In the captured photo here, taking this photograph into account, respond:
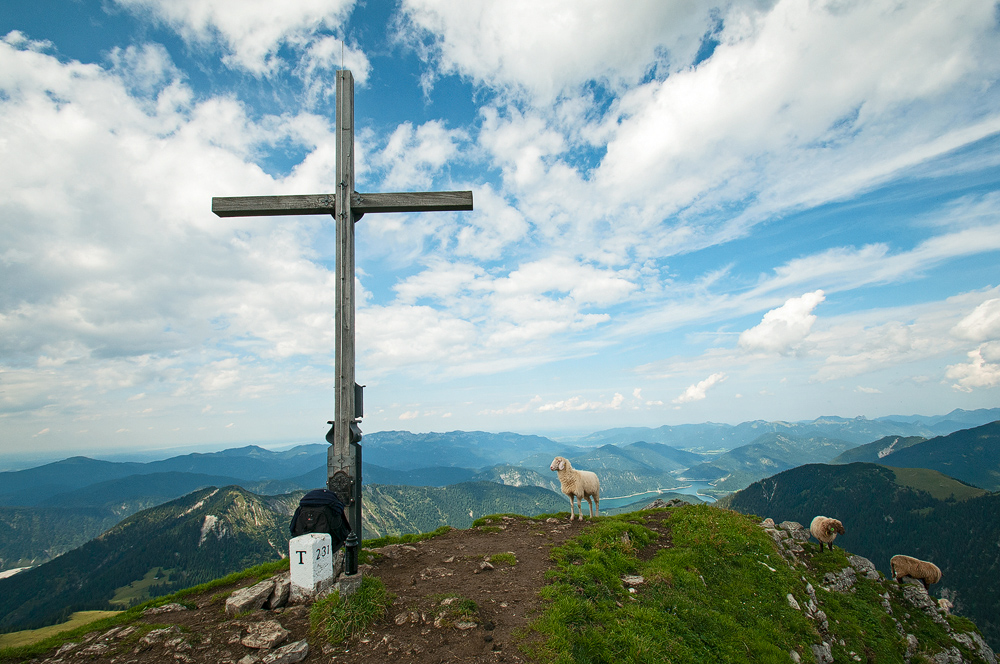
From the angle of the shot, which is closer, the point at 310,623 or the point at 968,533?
the point at 310,623

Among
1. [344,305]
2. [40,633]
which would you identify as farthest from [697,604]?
[40,633]

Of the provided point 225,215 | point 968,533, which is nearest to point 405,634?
point 225,215

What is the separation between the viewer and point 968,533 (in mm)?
157875

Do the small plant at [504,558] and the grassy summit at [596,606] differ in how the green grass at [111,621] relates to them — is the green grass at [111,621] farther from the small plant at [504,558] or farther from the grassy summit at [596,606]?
the small plant at [504,558]

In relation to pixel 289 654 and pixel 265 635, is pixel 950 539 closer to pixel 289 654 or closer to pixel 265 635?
pixel 289 654

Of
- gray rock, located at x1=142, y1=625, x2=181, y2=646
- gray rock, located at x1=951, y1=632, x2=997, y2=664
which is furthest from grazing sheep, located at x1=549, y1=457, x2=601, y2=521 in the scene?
gray rock, located at x1=951, y1=632, x2=997, y2=664

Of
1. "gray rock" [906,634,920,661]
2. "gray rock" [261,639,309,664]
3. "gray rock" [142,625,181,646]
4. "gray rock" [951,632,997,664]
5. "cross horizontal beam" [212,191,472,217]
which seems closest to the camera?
"gray rock" [261,639,309,664]

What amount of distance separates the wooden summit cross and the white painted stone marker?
2.55 feet

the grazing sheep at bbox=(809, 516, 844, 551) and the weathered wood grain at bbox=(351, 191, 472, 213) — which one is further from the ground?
the weathered wood grain at bbox=(351, 191, 472, 213)

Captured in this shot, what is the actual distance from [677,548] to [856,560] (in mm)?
10700

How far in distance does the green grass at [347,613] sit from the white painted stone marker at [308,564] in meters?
0.58

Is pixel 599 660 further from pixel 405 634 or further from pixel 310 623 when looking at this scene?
pixel 310 623

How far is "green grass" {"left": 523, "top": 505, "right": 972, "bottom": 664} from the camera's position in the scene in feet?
27.8

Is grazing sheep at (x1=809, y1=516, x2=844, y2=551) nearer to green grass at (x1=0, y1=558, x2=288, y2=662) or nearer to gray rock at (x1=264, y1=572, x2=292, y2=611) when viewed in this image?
gray rock at (x1=264, y1=572, x2=292, y2=611)
